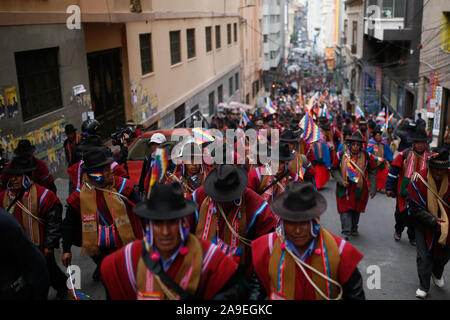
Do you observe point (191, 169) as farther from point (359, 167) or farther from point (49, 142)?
point (49, 142)

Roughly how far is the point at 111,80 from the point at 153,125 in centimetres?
284

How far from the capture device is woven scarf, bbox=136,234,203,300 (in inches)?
120

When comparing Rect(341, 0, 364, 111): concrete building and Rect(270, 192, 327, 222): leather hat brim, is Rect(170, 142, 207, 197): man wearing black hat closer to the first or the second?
Rect(270, 192, 327, 222): leather hat brim

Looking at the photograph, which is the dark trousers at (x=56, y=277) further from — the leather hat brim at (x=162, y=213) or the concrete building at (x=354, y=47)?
the concrete building at (x=354, y=47)

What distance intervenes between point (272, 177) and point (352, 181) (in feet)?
9.73

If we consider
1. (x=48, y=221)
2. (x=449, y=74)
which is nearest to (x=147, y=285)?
(x=48, y=221)

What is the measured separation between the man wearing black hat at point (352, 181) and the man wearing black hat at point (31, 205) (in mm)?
4913

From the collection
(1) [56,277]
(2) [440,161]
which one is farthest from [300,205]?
(1) [56,277]

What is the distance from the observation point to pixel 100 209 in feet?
16.6

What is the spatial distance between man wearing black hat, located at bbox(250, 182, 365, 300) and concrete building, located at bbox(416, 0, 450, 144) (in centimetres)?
1668

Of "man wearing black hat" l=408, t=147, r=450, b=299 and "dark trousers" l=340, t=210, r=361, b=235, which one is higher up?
"man wearing black hat" l=408, t=147, r=450, b=299

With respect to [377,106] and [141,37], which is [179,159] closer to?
[141,37]

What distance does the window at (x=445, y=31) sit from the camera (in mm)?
18578

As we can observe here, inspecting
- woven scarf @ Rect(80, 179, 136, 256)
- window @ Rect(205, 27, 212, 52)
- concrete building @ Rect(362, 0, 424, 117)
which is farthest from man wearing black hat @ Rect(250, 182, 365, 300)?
window @ Rect(205, 27, 212, 52)
